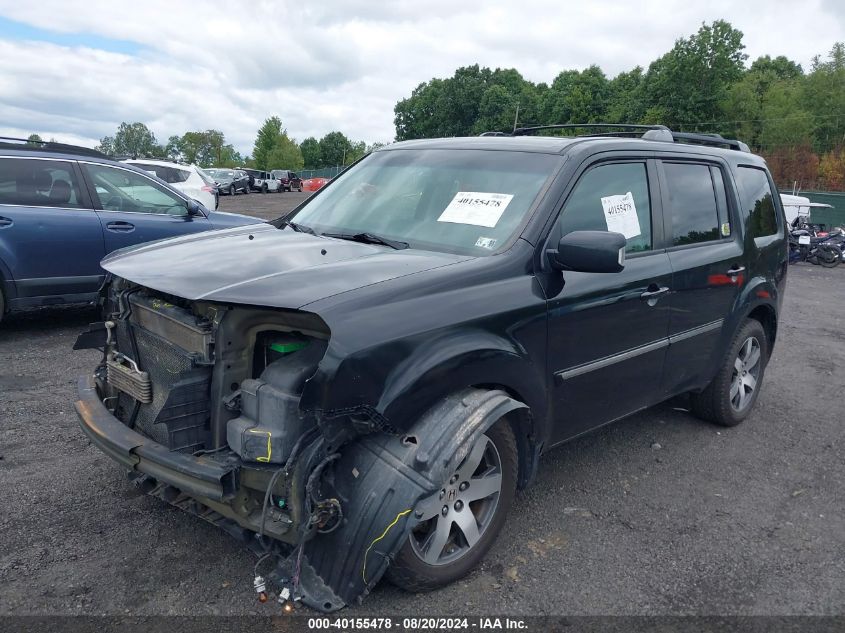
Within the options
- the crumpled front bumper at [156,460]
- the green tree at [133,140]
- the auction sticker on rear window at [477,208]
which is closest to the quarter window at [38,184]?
the crumpled front bumper at [156,460]

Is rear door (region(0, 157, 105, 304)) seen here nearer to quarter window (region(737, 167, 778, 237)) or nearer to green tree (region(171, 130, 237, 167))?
quarter window (region(737, 167, 778, 237))

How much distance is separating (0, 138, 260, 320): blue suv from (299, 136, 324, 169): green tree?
110m

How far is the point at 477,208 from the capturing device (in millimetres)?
3467

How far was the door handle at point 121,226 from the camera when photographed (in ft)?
21.9

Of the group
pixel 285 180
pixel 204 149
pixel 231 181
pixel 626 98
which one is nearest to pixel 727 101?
pixel 626 98

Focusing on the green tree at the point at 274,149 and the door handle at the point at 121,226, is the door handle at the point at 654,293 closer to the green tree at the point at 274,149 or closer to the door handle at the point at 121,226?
the door handle at the point at 121,226

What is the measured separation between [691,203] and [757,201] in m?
1.02

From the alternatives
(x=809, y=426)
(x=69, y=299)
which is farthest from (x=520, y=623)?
(x=69, y=299)

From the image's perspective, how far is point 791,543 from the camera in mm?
3451

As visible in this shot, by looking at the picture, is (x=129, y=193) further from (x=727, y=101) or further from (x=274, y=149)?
(x=274, y=149)

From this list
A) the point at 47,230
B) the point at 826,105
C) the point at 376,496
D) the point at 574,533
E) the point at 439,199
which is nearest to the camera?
the point at 376,496

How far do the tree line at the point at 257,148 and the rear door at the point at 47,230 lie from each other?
92.0m

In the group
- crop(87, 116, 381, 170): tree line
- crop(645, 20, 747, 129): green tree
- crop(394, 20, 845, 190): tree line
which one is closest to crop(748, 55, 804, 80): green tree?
crop(394, 20, 845, 190): tree line

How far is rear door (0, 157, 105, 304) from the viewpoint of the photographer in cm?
620
